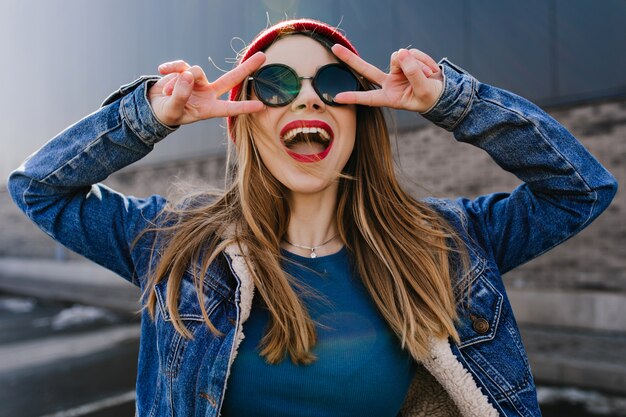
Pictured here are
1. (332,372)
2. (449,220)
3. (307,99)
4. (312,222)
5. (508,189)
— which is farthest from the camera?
Result: (508,189)

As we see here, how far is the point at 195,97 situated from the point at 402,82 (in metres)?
0.67

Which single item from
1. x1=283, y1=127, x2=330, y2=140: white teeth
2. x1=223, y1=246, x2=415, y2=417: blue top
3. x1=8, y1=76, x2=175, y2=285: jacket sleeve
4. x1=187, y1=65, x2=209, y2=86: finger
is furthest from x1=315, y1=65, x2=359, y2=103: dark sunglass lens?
x1=223, y1=246, x2=415, y2=417: blue top

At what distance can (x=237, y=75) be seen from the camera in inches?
66.6

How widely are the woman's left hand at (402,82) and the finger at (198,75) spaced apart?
43cm

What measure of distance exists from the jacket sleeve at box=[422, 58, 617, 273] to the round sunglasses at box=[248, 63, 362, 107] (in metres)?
0.31

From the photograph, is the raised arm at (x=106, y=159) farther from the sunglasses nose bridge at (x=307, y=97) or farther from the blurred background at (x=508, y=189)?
the blurred background at (x=508, y=189)

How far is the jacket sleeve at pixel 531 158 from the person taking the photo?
1.62 meters

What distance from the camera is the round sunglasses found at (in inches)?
66.6

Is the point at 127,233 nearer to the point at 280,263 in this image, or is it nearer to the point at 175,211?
the point at 175,211

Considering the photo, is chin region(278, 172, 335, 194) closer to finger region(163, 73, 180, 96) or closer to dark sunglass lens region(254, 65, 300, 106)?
dark sunglass lens region(254, 65, 300, 106)

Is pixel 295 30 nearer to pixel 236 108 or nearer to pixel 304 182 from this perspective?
pixel 236 108

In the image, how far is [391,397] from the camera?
163 cm

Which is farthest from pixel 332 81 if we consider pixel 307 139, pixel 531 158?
pixel 531 158

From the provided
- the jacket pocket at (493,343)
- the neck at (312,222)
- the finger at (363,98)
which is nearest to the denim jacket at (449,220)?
the jacket pocket at (493,343)
